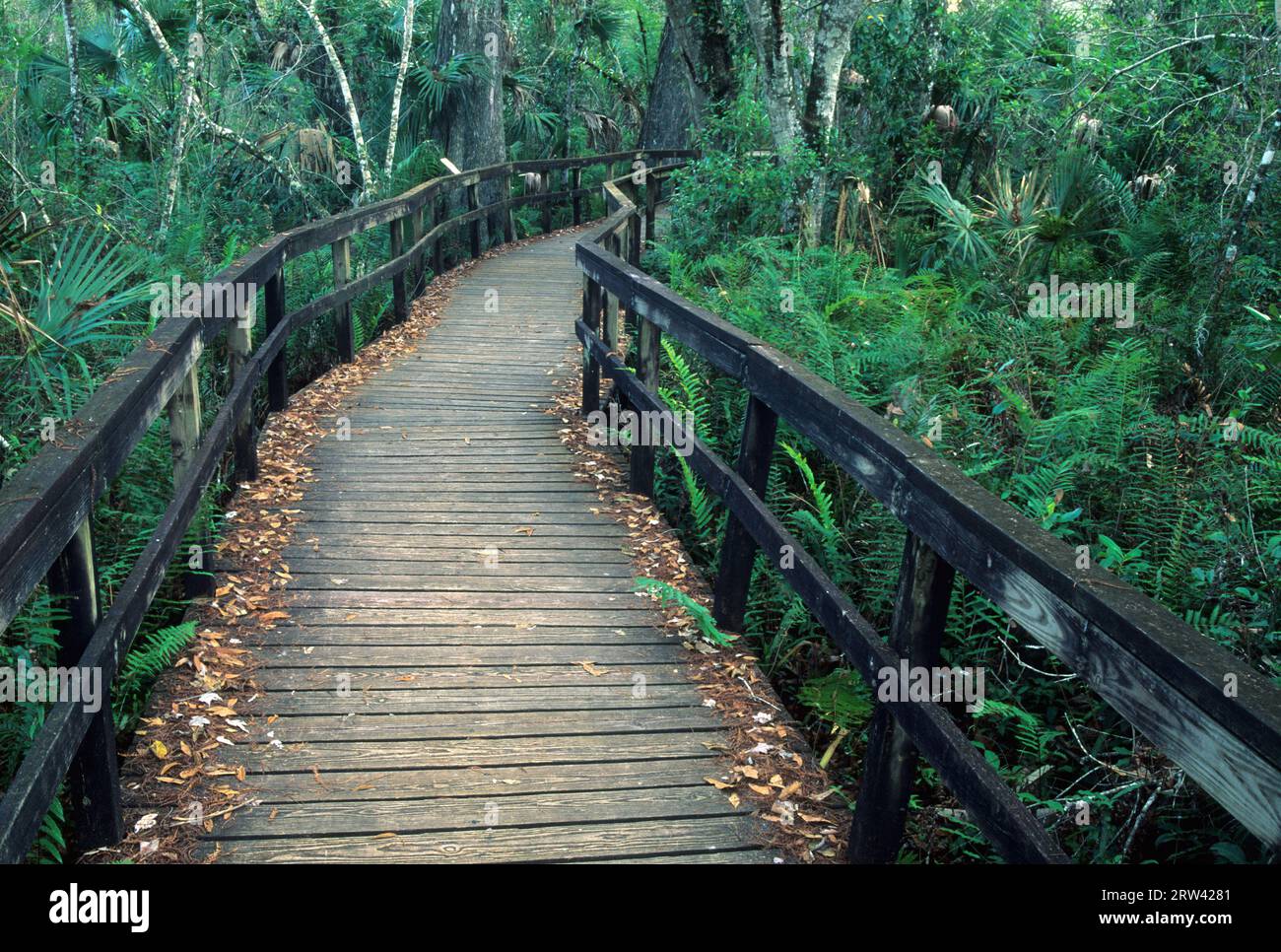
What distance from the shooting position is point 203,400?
7.70 meters

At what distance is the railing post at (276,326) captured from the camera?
7.31m

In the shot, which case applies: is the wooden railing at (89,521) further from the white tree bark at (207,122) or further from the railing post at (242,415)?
the white tree bark at (207,122)

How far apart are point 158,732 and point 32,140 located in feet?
31.2

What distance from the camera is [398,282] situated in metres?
10.9

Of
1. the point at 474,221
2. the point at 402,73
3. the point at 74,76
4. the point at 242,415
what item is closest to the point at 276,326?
the point at 242,415

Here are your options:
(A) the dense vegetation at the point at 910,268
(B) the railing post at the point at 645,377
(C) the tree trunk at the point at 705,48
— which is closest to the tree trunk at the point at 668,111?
(A) the dense vegetation at the point at 910,268

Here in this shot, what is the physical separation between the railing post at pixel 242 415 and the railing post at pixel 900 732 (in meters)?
4.08

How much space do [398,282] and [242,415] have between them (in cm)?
512

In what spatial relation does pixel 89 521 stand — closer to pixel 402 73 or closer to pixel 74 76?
pixel 74 76

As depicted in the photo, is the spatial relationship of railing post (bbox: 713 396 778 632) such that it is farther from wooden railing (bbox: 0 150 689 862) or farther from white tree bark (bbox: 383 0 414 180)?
white tree bark (bbox: 383 0 414 180)

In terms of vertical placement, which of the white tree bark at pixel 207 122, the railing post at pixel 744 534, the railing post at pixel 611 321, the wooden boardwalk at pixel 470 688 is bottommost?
the wooden boardwalk at pixel 470 688
